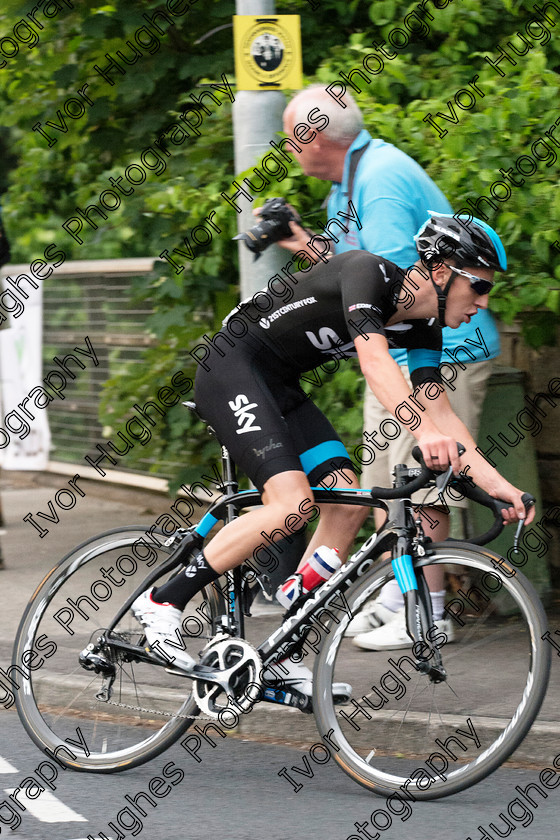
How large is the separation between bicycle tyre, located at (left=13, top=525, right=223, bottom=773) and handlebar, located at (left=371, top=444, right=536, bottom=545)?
78 cm

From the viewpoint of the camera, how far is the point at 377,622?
4.70 metres

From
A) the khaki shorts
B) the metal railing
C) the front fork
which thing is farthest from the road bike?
the metal railing

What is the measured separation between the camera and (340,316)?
416 cm

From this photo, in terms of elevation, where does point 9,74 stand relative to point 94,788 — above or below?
above

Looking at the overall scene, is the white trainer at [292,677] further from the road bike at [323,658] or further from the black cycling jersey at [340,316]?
the black cycling jersey at [340,316]

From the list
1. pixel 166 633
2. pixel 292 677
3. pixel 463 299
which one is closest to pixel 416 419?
pixel 463 299

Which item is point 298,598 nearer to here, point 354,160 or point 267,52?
point 354,160

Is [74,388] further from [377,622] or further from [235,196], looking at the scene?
[377,622]

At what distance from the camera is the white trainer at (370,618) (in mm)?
4137

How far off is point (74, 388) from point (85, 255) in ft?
8.29

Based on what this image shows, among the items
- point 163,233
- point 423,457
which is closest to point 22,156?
point 163,233

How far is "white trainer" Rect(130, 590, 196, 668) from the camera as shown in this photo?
429cm

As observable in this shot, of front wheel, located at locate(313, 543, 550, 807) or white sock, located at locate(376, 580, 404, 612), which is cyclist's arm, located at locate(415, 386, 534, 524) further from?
white sock, located at locate(376, 580, 404, 612)

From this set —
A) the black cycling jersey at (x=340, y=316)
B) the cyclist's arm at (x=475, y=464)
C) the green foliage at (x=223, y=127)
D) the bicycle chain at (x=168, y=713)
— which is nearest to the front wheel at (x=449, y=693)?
the cyclist's arm at (x=475, y=464)
